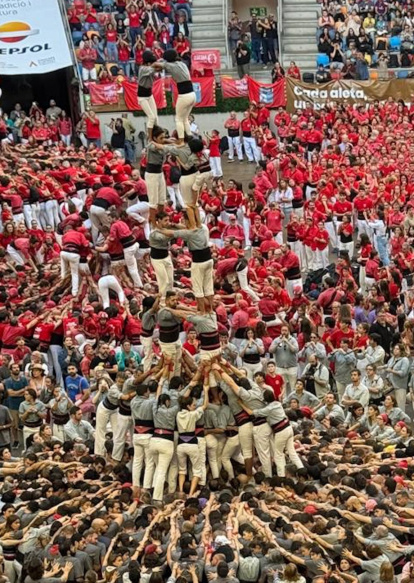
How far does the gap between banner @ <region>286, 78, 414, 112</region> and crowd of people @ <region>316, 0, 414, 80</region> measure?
71cm

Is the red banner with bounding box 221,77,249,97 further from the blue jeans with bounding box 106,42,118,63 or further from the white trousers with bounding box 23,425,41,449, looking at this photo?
the white trousers with bounding box 23,425,41,449

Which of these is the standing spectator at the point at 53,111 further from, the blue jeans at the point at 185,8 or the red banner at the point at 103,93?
the blue jeans at the point at 185,8

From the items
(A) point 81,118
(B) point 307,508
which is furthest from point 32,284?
(A) point 81,118

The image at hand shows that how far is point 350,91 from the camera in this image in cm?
3503

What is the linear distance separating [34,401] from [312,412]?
12.2 ft

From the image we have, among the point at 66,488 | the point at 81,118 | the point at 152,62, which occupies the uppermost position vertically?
the point at 152,62

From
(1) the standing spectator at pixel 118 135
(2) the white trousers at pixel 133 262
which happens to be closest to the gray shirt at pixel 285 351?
(2) the white trousers at pixel 133 262

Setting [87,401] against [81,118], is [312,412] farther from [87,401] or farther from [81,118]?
[81,118]

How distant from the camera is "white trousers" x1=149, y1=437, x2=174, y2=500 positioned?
1595cm

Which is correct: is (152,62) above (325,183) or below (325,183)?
above

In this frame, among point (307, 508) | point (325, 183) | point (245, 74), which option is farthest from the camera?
point (245, 74)

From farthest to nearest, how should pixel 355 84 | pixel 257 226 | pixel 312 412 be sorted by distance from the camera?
1. pixel 355 84
2. pixel 257 226
3. pixel 312 412

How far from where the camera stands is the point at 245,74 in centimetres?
3728

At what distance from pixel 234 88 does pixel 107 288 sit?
1584cm
